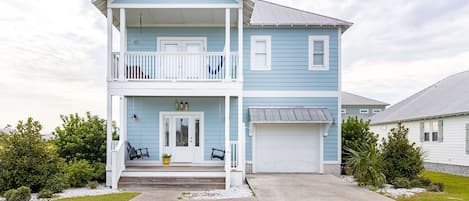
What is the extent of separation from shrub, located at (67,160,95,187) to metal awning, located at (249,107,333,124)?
20.1 ft

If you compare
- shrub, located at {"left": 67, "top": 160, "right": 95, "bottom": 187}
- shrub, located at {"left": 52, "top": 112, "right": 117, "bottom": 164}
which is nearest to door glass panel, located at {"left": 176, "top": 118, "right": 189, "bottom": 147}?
shrub, located at {"left": 52, "top": 112, "right": 117, "bottom": 164}

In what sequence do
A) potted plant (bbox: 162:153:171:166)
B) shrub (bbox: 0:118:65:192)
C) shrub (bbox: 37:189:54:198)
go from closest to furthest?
1. shrub (bbox: 37:189:54:198)
2. shrub (bbox: 0:118:65:192)
3. potted plant (bbox: 162:153:171:166)

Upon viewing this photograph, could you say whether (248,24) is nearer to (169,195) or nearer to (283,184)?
(283,184)

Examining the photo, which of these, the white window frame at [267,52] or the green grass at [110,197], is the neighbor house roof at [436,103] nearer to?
the white window frame at [267,52]

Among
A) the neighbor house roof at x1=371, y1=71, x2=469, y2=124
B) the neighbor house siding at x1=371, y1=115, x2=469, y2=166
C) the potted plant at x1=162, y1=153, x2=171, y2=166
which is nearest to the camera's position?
the potted plant at x1=162, y1=153, x2=171, y2=166

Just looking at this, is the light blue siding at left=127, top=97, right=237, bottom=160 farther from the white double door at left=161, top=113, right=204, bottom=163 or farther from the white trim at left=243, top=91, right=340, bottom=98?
the white trim at left=243, top=91, right=340, bottom=98

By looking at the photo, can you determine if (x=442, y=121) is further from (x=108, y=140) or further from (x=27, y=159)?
(x=27, y=159)

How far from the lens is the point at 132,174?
51.5 feet

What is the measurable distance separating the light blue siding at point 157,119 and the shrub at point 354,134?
5.03 metres

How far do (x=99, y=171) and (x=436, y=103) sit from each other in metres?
17.5

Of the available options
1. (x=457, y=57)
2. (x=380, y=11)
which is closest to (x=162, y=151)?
(x=380, y=11)

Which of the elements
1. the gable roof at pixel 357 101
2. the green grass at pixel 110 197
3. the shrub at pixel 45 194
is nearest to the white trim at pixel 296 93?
the green grass at pixel 110 197

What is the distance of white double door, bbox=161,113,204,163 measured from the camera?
18.5 metres

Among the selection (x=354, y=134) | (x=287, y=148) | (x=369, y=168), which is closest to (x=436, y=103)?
(x=354, y=134)
